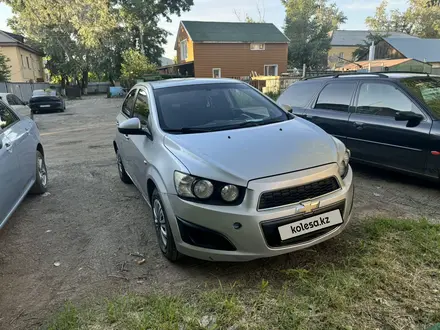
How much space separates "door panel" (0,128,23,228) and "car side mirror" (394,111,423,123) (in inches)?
186

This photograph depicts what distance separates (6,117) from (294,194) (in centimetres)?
384

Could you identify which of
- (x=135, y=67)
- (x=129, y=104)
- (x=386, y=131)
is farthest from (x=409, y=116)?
(x=135, y=67)

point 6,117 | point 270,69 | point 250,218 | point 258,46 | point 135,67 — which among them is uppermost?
point 258,46

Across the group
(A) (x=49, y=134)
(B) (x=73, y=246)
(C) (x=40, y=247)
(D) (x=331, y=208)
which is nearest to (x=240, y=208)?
(D) (x=331, y=208)

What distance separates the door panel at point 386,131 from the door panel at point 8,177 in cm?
457

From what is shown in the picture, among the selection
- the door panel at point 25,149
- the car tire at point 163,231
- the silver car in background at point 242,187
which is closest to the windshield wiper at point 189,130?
the silver car in background at point 242,187

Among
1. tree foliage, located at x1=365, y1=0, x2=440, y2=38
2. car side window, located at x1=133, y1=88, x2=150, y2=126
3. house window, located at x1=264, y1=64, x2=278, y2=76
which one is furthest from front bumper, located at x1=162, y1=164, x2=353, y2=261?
tree foliage, located at x1=365, y1=0, x2=440, y2=38

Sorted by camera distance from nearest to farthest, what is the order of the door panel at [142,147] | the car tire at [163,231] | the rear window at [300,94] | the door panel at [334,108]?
the car tire at [163,231]
the door panel at [142,147]
the door panel at [334,108]
the rear window at [300,94]

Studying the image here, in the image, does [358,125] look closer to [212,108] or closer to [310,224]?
[212,108]

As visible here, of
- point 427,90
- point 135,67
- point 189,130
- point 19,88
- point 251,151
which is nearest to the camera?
point 251,151

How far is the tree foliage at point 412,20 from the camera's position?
56.2 metres

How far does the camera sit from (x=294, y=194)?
256 centimetres

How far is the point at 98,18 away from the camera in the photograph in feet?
104

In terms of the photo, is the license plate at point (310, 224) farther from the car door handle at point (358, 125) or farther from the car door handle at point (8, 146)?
the car door handle at point (8, 146)
